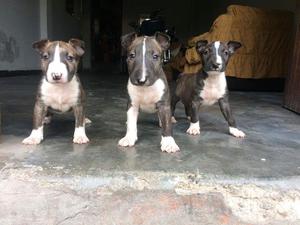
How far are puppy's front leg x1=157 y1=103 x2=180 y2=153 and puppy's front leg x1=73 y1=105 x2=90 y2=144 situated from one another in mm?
545

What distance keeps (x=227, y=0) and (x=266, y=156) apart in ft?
29.8

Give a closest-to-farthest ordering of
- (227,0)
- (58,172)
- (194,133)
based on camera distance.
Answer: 1. (58,172)
2. (194,133)
3. (227,0)

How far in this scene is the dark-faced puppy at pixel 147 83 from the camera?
272 centimetres

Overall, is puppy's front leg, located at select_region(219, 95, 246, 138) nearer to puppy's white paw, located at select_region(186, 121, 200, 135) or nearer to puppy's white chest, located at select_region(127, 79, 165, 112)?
puppy's white paw, located at select_region(186, 121, 200, 135)

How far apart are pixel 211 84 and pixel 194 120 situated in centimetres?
33

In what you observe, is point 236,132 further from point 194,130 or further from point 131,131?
point 131,131

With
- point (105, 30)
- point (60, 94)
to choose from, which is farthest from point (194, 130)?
point (105, 30)

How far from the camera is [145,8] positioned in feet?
44.8

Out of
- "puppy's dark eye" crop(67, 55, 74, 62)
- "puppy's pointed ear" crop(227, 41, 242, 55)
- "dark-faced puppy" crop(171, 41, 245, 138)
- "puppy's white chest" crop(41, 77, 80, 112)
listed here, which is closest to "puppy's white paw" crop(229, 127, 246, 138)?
"dark-faced puppy" crop(171, 41, 245, 138)

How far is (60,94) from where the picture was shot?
2977 millimetres

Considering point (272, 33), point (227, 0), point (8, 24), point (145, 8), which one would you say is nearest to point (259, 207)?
point (272, 33)

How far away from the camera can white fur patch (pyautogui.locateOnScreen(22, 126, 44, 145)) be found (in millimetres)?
2877

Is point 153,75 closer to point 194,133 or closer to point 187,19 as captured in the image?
point 194,133

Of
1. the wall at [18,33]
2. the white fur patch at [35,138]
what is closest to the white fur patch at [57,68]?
the white fur patch at [35,138]
